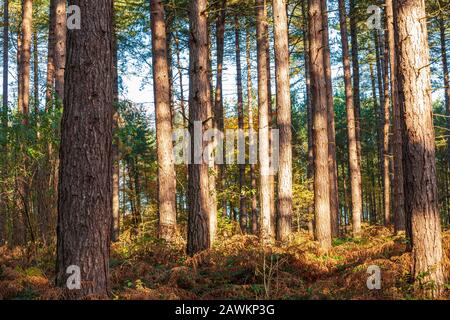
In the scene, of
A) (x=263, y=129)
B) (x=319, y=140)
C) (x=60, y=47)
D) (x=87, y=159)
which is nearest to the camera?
(x=87, y=159)

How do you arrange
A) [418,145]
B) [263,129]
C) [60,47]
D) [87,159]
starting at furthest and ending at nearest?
[263,129] → [60,47] → [418,145] → [87,159]

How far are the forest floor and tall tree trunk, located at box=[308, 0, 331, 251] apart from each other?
→ 786mm

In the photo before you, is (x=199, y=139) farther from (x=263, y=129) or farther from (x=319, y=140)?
(x=263, y=129)

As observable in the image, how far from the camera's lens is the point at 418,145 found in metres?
6.12

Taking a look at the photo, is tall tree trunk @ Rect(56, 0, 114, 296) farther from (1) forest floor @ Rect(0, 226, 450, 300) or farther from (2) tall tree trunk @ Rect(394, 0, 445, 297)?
(2) tall tree trunk @ Rect(394, 0, 445, 297)

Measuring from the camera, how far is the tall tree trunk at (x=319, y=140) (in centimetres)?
1074

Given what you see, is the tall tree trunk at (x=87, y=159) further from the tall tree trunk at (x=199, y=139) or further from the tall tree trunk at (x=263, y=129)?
the tall tree trunk at (x=263, y=129)

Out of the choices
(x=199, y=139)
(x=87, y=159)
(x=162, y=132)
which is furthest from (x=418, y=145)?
(x=162, y=132)

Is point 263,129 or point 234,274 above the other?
point 263,129

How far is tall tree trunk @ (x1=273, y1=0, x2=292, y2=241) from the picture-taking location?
11.9 meters

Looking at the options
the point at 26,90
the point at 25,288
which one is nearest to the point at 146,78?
the point at 26,90

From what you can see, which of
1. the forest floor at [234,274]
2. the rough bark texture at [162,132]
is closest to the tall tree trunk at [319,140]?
the forest floor at [234,274]

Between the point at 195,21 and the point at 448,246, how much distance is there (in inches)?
257

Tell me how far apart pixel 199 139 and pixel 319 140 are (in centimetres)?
303
